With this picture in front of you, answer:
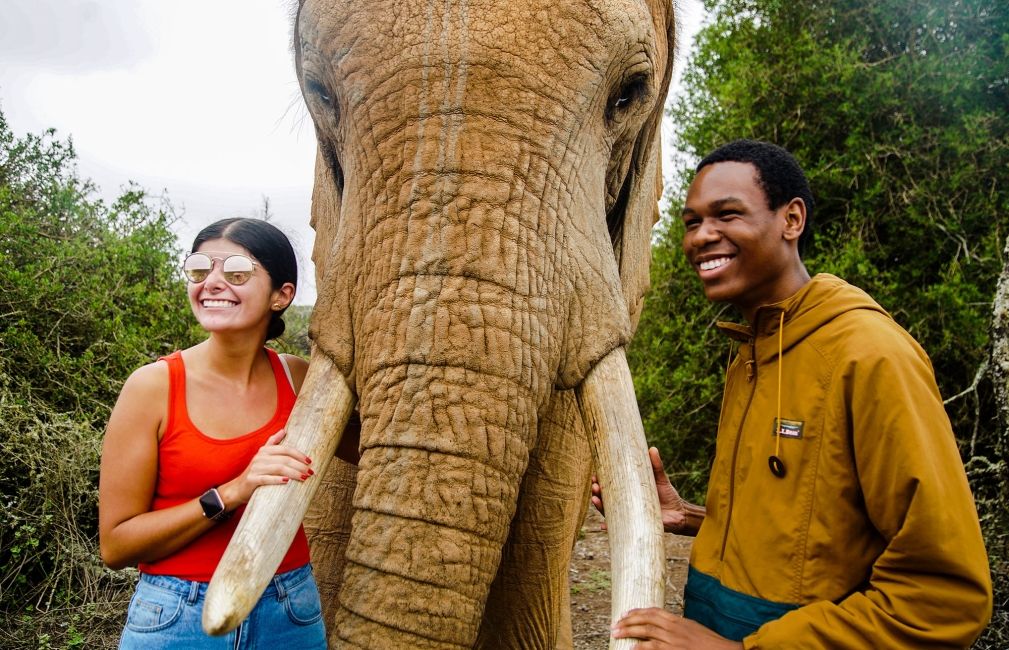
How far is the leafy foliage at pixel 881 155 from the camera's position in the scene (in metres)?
5.72

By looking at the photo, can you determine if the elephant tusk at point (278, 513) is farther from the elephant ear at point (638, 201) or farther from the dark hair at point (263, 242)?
the elephant ear at point (638, 201)

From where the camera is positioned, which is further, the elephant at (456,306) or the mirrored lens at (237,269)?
the mirrored lens at (237,269)

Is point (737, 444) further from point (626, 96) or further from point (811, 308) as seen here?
point (626, 96)

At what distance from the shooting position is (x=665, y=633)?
5.25 feet

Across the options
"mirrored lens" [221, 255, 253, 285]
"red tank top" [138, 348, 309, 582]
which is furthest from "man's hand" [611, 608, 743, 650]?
"mirrored lens" [221, 255, 253, 285]

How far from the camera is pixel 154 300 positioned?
18.2ft

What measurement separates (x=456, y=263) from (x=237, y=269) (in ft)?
1.89

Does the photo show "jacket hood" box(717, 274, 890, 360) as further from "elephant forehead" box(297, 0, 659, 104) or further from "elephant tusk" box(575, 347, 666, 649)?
"elephant forehead" box(297, 0, 659, 104)

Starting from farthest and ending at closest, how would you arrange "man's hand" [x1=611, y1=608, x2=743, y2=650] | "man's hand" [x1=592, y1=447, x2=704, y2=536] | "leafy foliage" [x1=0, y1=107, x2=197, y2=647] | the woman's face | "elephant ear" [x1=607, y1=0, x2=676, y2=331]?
"leafy foliage" [x1=0, y1=107, x2=197, y2=647], "elephant ear" [x1=607, y1=0, x2=676, y2=331], "man's hand" [x1=592, y1=447, x2=704, y2=536], the woman's face, "man's hand" [x1=611, y1=608, x2=743, y2=650]

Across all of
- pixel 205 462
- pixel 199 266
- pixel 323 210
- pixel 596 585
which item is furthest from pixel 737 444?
pixel 596 585

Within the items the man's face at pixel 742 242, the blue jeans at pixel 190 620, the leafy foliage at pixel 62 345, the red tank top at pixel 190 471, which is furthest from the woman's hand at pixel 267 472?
the leafy foliage at pixel 62 345

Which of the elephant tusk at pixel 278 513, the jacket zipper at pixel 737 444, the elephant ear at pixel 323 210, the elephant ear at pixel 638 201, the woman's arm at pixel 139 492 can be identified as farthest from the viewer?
the elephant ear at pixel 638 201

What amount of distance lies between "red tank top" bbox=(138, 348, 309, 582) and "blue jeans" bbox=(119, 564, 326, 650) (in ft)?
0.12

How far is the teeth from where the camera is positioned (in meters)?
1.83
